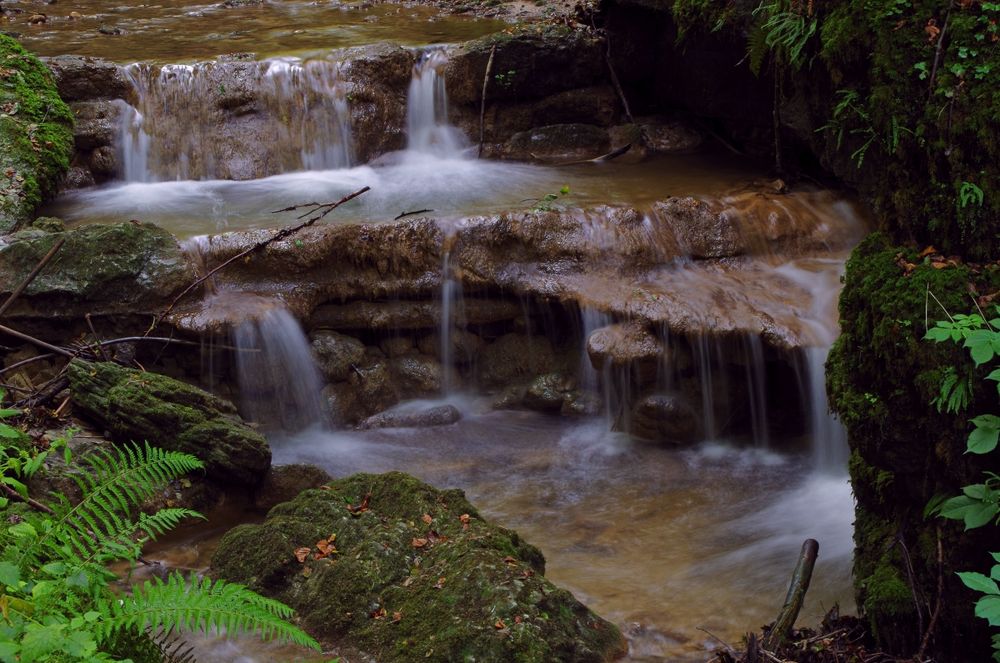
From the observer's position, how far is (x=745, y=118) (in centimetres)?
1008

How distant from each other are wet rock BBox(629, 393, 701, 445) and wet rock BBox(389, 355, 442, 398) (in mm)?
1849

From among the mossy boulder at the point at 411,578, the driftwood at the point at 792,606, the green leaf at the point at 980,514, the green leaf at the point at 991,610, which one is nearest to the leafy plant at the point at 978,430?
the green leaf at the point at 980,514

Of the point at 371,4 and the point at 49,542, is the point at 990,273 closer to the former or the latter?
the point at 49,542

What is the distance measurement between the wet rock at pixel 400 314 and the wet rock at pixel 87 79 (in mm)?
4410

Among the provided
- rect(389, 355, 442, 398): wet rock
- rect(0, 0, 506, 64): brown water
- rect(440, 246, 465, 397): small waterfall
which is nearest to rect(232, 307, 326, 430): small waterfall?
rect(389, 355, 442, 398): wet rock

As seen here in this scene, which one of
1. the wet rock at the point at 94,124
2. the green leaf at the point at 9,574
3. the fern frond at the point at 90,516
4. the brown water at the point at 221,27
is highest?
the brown water at the point at 221,27

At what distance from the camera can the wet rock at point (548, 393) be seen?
7848 millimetres

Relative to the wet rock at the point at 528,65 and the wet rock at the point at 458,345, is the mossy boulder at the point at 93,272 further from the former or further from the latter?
the wet rock at the point at 528,65

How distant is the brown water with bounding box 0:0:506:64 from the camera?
12047 millimetres

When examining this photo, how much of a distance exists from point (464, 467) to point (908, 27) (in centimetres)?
432

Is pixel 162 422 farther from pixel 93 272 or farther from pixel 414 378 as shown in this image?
pixel 414 378

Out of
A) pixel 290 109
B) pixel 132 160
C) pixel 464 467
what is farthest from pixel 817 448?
pixel 132 160

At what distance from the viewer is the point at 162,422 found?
19.1ft

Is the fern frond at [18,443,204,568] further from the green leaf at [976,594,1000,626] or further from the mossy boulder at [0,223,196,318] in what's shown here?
the mossy boulder at [0,223,196,318]
